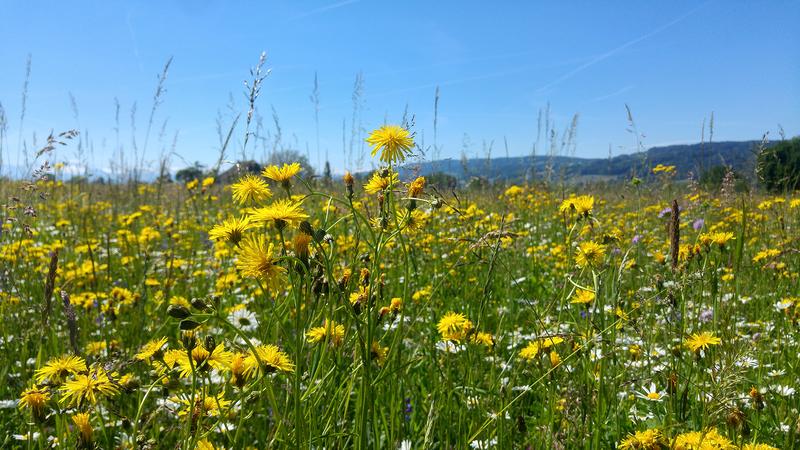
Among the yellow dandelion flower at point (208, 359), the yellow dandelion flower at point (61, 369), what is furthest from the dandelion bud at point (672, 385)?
the yellow dandelion flower at point (61, 369)

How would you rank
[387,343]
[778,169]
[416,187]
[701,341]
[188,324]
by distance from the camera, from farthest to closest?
[778,169]
[387,343]
[701,341]
[416,187]
[188,324]

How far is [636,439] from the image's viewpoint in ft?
3.64

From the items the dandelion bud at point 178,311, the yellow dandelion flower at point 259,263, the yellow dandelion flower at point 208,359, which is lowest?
the yellow dandelion flower at point 208,359

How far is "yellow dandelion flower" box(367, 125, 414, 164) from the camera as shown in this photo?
48.4 inches

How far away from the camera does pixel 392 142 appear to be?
123cm

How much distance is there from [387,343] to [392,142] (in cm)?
123

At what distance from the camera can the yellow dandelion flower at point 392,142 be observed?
1.23 metres

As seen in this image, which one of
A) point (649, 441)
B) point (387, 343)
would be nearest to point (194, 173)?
point (387, 343)

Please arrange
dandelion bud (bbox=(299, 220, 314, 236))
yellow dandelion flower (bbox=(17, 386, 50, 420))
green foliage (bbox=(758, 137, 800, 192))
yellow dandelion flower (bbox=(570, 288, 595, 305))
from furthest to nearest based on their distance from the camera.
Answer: green foliage (bbox=(758, 137, 800, 192)) → yellow dandelion flower (bbox=(570, 288, 595, 305)) → yellow dandelion flower (bbox=(17, 386, 50, 420)) → dandelion bud (bbox=(299, 220, 314, 236))

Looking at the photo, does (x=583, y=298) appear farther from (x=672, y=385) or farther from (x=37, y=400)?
(x=37, y=400)

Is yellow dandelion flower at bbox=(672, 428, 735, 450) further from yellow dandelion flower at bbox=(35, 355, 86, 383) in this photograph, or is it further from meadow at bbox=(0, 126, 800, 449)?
yellow dandelion flower at bbox=(35, 355, 86, 383)

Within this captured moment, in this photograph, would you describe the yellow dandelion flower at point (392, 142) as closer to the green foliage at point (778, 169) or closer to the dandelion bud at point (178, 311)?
the dandelion bud at point (178, 311)

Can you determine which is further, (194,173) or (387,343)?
(194,173)

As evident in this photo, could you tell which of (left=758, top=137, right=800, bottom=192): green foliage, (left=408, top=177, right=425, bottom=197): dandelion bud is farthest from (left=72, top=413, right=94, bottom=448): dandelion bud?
(left=758, top=137, right=800, bottom=192): green foliage
